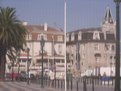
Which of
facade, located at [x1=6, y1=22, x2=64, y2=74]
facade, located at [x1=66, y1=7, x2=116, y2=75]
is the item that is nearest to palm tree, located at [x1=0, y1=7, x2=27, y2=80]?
facade, located at [x1=66, y1=7, x2=116, y2=75]

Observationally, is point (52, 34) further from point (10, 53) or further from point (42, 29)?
point (10, 53)

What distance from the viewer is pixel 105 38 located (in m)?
150

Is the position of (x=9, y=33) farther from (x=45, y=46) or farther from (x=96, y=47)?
(x=45, y=46)

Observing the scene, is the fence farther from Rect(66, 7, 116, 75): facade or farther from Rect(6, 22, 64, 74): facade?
Rect(6, 22, 64, 74): facade

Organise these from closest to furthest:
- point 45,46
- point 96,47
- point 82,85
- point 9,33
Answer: point 82,85
point 9,33
point 96,47
point 45,46

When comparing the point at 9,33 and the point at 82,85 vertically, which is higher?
the point at 9,33

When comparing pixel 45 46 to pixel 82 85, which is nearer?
pixel 82 85

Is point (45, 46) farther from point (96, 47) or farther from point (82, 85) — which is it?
point (82, 85)

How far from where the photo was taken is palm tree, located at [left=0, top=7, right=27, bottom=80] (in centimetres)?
8369

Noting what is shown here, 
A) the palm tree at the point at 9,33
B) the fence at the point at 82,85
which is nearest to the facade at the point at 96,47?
the palm tree at the point at 9,33

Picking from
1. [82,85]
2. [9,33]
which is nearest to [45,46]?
[9,33]

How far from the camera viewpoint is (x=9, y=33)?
84.0 m

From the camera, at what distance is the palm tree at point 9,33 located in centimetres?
8369

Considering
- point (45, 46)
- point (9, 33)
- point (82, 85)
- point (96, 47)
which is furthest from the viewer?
point (45, 46)
